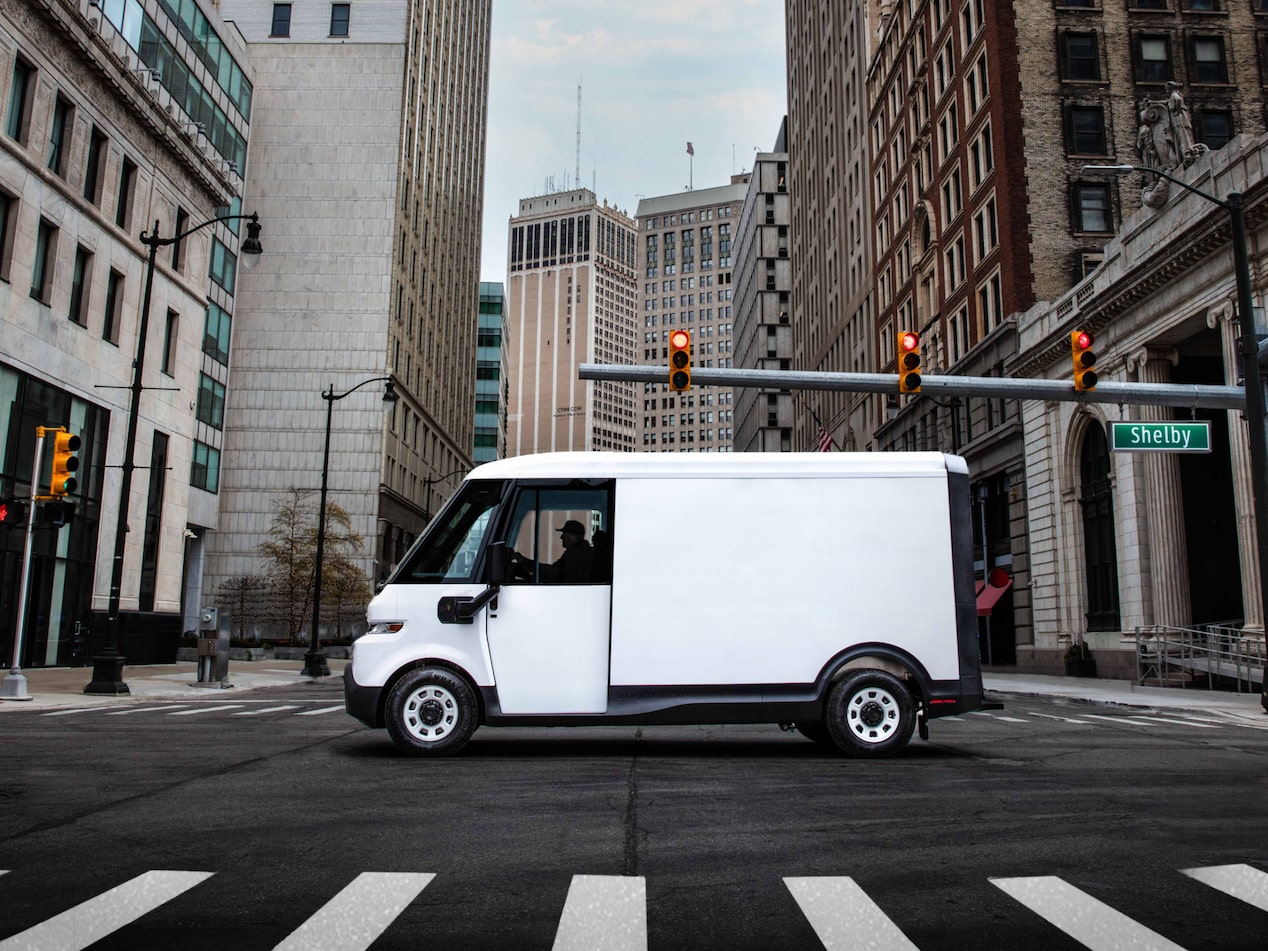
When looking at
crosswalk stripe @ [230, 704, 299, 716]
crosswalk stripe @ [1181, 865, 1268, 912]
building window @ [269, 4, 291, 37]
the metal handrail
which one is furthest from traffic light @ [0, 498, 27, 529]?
building window @ [269, 4, 291, 37]

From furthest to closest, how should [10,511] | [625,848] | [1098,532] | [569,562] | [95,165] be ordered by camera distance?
[1098,532] → [95,165] → [10,511] → [569,562] → [625,848]

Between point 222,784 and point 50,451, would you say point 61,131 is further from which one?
point 222,784

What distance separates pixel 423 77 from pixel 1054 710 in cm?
6434

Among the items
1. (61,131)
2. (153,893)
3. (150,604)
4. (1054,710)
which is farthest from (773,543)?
(150,604)

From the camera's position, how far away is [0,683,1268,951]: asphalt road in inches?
184

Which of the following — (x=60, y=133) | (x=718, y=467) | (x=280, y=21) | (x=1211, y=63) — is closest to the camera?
(x=718, y=467)

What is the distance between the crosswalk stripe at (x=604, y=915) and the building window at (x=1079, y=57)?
4307cm

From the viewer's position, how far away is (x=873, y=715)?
35.4 ft

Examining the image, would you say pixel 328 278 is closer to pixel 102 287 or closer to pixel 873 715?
pixel 102 287

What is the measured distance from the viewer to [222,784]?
883 centimetres

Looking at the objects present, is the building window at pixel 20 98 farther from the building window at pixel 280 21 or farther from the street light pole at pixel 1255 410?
the building window at pixel 280 21

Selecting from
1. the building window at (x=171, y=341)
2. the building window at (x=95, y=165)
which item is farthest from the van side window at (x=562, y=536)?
the building window at (x=171, y=341)

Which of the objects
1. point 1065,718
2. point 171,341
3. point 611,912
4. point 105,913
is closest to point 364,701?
point 105,913

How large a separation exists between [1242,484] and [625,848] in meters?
25.3
